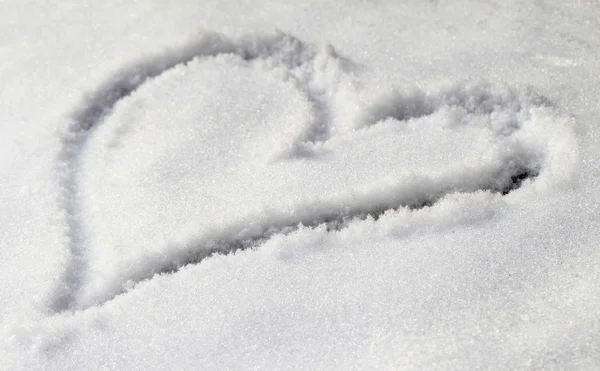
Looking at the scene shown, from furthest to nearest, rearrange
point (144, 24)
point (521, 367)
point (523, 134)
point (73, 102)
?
point (144, 24)
point (73, 102)
point (523, 134)
point (521, 367)

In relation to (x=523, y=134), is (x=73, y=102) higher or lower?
higher

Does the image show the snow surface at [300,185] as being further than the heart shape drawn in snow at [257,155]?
No

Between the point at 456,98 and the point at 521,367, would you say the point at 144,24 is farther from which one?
the point at 521,367

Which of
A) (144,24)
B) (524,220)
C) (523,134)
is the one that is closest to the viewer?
(524,220)

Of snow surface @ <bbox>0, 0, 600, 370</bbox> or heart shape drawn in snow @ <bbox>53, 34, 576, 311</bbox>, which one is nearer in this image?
snow surface @ <bbox>0, 0, 600, 370</bbox>

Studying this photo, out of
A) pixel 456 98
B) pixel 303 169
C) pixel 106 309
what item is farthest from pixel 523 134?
pixel 106 309

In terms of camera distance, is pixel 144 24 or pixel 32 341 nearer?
pixel 32 341
